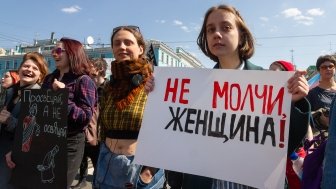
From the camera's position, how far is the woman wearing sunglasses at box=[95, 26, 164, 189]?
A: 216cm

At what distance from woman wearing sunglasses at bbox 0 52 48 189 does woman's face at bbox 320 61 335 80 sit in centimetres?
346

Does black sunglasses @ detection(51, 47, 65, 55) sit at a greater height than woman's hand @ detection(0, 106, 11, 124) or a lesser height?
greater

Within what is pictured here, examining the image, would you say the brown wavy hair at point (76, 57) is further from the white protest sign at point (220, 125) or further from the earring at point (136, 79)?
the white protest sign at point (220, 125)

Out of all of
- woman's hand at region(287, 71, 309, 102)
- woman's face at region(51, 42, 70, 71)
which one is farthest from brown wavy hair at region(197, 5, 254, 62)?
woman's face at region(51, 42, 70, 71)

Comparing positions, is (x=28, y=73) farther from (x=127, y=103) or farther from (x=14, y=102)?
(x=127, y=103)

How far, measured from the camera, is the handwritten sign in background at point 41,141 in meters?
2.55

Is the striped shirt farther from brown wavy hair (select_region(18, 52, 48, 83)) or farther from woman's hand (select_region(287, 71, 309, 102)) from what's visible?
brown wavy hair (select_region(18, 52, 48, 83))

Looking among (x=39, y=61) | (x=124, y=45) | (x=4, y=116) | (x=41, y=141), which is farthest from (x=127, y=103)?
(x=39, y=61)

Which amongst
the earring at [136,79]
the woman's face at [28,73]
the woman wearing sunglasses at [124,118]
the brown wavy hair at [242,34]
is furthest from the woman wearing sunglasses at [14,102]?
the brown wavy hair at [242,34]

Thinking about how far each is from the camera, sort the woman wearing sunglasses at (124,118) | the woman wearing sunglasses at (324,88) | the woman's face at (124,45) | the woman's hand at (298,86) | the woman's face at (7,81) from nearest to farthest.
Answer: the woman's hand at (298,86) → the woman wearing sunglasses at (124,118) → the woman's face at (124,45) → the woman's face at (7,81) → the woman wearing sunglasses at (324,88)

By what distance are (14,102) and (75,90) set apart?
838 millimetres

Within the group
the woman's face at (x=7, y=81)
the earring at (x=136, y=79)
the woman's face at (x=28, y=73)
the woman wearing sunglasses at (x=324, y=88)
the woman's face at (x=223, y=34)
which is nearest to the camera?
A: the woman's face at (x=223, y=34)

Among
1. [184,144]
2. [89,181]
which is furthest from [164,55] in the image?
[184,144]

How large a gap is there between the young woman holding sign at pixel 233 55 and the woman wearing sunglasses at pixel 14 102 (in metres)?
1.59
